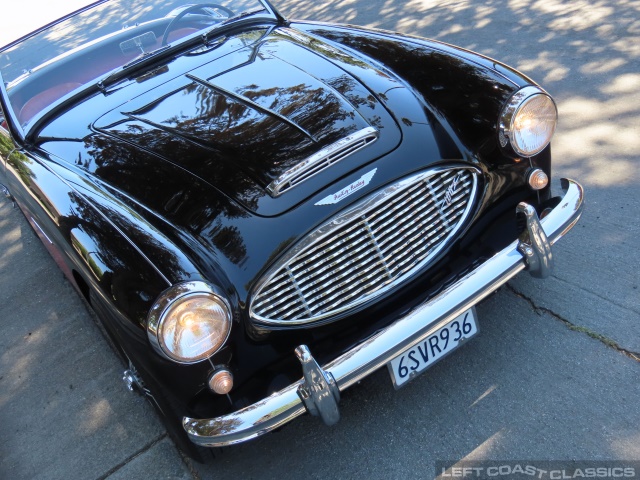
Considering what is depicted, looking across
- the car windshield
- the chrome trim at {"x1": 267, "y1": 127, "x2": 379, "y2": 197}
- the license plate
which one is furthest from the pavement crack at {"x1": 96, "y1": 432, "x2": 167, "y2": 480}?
the car windshield

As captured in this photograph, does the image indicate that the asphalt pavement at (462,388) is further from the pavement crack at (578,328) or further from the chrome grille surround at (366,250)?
the chrome grille surround at (366,250)

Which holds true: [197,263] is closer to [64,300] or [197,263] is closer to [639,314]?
[639,314]

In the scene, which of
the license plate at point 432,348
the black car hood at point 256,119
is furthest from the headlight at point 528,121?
the license plate at point 432,348

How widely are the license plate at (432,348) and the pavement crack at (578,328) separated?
1.76 ft

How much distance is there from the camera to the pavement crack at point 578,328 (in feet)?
8.84

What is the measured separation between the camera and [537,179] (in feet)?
8.91

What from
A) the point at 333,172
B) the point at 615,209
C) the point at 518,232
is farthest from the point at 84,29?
the point at 615,209

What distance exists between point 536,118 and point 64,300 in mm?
2906

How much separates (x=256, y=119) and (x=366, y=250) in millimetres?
793

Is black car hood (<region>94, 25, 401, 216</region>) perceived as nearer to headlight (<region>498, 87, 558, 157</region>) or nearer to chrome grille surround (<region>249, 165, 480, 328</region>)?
chrome grille surround (<region>249, 165, 480, 328</region>)

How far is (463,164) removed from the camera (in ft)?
Result: 8.49

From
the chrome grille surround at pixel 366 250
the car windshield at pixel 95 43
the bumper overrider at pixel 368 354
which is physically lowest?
the bumper overrider at pixel 368 354

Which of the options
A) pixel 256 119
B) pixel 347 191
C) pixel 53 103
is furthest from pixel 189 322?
pixel 53 103

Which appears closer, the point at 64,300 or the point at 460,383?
the point at 460,383
